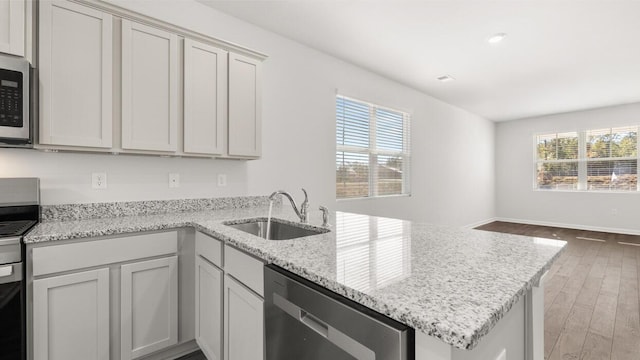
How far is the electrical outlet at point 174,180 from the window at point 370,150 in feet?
6.05

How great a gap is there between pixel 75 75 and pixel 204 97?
750mm

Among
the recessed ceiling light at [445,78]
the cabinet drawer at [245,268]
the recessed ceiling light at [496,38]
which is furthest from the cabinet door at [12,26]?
the recessed ceiling light at [445,78]

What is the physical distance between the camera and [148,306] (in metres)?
1.74

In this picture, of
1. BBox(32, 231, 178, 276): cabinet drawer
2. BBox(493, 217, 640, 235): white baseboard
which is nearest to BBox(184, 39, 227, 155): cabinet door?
BBox(32, 231, 178, 276): cabinet drawer

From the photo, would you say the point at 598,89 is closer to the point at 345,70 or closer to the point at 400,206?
the point at 400,206

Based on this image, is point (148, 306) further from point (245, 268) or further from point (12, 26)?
point (12, 26)

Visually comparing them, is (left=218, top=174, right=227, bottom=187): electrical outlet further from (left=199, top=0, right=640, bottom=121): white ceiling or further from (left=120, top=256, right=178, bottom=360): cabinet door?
(left=199, top=0, right=640, bottom=121): white ceiling

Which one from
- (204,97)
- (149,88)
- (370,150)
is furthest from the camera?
(370,150)

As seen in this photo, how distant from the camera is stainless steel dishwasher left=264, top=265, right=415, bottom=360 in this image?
2.22ft

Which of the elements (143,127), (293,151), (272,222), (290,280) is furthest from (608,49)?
(143,127)

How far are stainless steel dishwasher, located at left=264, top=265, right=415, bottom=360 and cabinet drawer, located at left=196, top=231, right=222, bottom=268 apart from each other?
1.82 ft

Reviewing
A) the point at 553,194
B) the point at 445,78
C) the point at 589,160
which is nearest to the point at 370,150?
the point at 445,78

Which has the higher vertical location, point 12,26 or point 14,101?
point 12,26

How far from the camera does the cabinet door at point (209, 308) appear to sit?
159 centimetres
